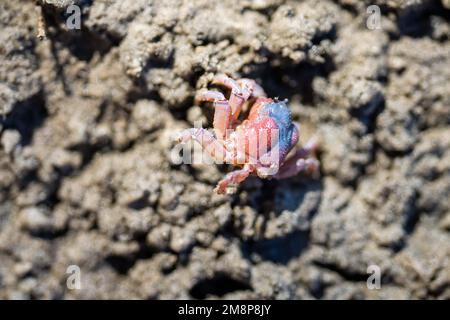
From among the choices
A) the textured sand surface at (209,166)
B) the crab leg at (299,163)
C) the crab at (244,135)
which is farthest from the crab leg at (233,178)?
the crab leg at (299,163)

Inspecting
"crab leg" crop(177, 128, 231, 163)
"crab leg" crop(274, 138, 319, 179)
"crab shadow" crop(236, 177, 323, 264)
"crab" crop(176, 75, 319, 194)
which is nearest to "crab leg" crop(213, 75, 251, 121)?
"crab" crop(176, 75, 319, 194)

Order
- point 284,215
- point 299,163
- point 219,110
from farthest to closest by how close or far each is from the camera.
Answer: point 284,215, point 299,163, point 219,110

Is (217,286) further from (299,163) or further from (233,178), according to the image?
(299,163)

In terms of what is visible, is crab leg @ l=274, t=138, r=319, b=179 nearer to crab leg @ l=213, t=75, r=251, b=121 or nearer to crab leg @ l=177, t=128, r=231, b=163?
crab leg @ l=177, t=128, r=231, b=163

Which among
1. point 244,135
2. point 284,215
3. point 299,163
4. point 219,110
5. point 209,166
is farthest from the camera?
point 284,215

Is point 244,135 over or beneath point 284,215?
over

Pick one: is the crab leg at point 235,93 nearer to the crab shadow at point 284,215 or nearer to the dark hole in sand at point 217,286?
the crab shadow at point 284,215

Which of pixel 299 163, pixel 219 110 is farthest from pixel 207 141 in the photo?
pixel 299 163
